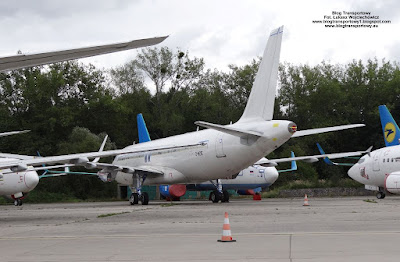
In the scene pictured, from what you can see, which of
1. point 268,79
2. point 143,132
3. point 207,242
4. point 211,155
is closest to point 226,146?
point 211,155

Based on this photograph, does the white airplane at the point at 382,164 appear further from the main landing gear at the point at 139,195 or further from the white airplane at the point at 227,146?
the main landing gear at the point at 139,195

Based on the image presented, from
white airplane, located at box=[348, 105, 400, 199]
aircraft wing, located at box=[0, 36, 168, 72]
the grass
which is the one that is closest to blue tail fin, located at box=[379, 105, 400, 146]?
white airplane, located at box=[348, 105, 400, 199]

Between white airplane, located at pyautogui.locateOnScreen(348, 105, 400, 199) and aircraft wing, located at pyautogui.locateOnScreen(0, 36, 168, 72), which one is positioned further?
white airplane, located at pyautogui.locateOnScreen(348, 105, 400, 199)

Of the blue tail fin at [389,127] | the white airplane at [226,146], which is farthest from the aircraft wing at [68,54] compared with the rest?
the blue tail fin at [389,127]

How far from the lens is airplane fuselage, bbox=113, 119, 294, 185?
24703mm

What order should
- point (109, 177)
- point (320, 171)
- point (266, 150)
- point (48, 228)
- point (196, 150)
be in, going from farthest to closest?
point (320, 171)
point (109, 177)
point (196, 150)
point (266, 150)
point (48, 228)

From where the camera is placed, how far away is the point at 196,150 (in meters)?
28.9

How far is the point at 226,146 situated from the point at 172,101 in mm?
37318

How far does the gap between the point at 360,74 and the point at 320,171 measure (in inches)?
537

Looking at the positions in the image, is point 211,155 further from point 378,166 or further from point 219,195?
point 378,166

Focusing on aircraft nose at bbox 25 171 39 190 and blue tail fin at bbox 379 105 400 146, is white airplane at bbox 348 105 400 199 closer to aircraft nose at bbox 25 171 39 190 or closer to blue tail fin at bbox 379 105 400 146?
blue tail fin at bbox 379 105 400 146

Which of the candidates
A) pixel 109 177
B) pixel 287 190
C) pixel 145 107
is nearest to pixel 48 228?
pixel 109 177

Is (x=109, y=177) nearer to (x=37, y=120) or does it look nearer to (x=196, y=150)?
(x=196, y=150)

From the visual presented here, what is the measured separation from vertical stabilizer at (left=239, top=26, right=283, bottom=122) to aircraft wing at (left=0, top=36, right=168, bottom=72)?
54.3 ft
